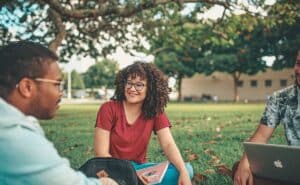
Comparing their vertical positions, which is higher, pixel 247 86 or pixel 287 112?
pixel 247 86

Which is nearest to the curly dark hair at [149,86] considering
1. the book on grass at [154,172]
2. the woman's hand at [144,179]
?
the book on grass at [154,172]

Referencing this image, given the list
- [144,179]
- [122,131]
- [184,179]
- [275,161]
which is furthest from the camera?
[122,131]

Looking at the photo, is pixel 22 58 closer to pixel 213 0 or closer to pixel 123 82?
pixel 123 82

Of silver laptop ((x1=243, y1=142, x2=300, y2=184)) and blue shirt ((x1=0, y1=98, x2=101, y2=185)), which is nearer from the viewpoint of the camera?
blue shirt ((x1=0, y1=98, x2=101, y2=185))

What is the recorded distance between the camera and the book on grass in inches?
157

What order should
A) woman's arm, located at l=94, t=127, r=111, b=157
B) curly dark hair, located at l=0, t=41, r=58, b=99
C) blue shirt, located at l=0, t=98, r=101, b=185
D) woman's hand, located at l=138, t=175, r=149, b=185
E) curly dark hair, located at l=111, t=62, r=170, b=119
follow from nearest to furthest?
blue shirt, located at l=0, t=98, r=101, b=185
curly dark hair, located at l=0, t=41, r=58, b=99
woman's hand, located at l=138, t=175, r=149, b=185
woman's arm, located at l=94, t=127, r=111, b=157
curly dark hair, located at l=111, t=62, r=170, b=119

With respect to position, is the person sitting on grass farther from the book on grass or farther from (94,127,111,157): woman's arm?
(94,127,111,157): woman's arm

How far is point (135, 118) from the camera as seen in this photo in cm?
453

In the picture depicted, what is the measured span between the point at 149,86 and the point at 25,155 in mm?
2833

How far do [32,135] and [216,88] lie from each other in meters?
66.6

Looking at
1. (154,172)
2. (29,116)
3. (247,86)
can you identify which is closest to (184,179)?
(154,172)

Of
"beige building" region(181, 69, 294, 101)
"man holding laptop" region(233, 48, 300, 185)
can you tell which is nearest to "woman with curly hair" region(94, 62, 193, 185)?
"man holding laptop" region(233, 48, 300, 185)

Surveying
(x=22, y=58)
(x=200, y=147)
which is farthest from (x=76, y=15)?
(x=22, y=58)

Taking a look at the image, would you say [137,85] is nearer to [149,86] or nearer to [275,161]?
[149,86]
